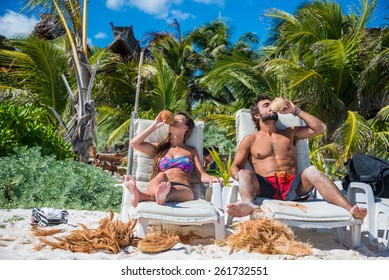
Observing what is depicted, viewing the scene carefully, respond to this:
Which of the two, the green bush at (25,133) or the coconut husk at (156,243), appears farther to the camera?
the green bush at (25,133)

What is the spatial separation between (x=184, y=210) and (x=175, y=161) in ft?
2.49

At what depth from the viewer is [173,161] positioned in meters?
3.93

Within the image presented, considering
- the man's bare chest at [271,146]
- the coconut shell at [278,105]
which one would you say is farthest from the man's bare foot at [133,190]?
the coconut shell at [278,105]

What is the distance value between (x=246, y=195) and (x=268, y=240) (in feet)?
1.43

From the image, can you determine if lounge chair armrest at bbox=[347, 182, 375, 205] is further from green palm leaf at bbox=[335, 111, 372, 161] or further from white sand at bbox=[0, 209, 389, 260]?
green palm leaf at bbox=[335, 111, 372, 161]

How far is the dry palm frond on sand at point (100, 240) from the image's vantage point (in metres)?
3.05

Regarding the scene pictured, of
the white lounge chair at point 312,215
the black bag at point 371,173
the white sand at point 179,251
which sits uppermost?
the black bag at point 371,173

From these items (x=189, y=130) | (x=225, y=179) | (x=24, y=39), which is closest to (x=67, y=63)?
(x=24, y=39)

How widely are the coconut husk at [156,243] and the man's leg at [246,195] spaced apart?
486 mm

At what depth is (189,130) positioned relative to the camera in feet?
13.6

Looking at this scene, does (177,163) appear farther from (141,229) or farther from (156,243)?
(156,243)

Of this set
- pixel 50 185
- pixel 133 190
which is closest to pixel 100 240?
pixel 133 190

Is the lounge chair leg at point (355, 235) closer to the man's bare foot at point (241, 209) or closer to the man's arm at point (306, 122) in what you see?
the man's bare foot at point (241, 209)

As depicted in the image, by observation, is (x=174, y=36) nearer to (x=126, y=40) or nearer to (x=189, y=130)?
(x=126, y=40)
